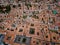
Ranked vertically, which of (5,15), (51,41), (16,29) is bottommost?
(51,41)

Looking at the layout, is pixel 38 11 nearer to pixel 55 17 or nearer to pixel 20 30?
pixel 55 17

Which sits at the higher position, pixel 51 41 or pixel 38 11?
pixel 38 11

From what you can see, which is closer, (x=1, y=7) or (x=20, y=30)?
(x=20, y=30)

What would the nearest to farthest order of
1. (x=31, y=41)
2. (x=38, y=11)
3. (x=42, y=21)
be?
(x=31, y=41)
(x=42, y=21)
(x=38, y=11)

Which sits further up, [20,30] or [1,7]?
[1,7]

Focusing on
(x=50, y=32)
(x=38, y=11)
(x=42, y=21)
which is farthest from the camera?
(x=38, y=11)

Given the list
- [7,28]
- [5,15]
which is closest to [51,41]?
[7,28]

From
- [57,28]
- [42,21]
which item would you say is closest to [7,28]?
[42,21]

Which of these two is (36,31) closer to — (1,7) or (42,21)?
(42,21)

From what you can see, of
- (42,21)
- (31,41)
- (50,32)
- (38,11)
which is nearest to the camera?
(31,41)
